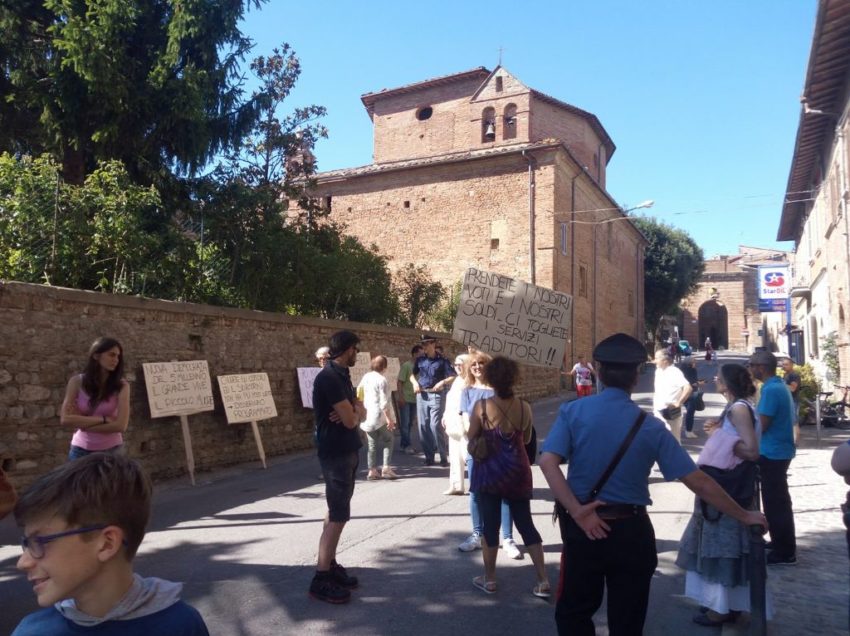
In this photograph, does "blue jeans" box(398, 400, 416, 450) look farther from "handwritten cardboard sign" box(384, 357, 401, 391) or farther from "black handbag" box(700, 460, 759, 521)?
"black handbag" box(700, 460, 759, 521)

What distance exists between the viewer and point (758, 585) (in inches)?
133

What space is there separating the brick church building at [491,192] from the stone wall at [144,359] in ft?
47.9

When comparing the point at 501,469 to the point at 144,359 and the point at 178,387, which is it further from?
the point at 144,359

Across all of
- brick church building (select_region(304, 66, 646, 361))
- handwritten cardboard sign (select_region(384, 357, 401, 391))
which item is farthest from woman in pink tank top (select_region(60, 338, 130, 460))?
brick church building (select_region(304, 66, 646, 361))

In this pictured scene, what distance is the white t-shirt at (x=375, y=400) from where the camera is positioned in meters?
9.23

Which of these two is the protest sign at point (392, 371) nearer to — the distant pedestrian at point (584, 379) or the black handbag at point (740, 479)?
the distant pedestrian at point (584, 379)

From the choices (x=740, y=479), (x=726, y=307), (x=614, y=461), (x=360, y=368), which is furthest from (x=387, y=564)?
(x=726, y=307)

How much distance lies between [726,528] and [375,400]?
18.7 feet

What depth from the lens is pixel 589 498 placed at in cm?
302

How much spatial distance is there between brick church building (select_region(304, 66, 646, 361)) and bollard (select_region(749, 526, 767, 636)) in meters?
21.8

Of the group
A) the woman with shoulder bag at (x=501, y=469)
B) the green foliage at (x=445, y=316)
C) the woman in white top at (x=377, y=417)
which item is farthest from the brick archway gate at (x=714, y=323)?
the woman with shoulder bag at (x=501, y=469)

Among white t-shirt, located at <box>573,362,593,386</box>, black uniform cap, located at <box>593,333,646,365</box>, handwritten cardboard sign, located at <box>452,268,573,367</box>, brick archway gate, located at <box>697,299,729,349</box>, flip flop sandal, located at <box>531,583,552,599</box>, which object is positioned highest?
brick archway gate, located at <box>697,299,729,349</box>

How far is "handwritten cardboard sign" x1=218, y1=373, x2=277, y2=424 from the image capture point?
10.3 metres

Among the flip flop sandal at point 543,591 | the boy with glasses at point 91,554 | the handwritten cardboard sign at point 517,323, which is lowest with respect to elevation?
the flip flop sandal at point 543,591
